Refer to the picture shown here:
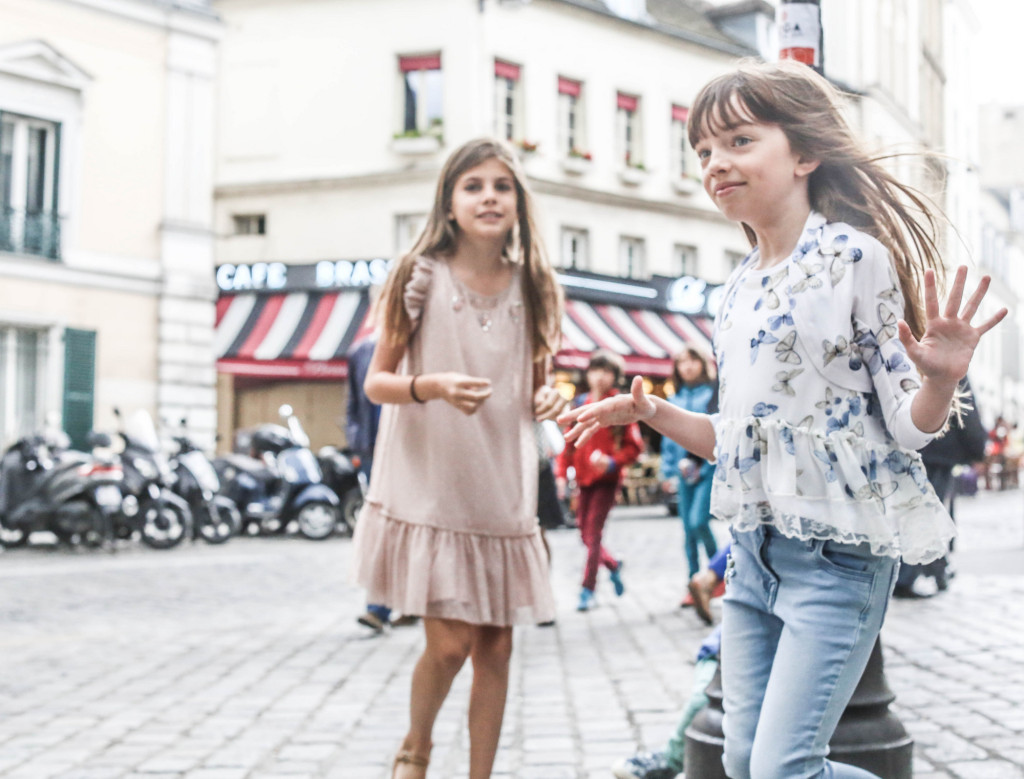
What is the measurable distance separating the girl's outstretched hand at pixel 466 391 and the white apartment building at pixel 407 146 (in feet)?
65.3

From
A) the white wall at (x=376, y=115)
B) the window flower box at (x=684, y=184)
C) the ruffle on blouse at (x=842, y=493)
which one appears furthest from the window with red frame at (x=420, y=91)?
the ruffle on blouse at (x=842, y=493)

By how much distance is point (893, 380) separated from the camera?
7.38ft

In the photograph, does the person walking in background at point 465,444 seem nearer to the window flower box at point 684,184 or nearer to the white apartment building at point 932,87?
the white apartment building at point 932,87

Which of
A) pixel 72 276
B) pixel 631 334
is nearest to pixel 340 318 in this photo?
pixel 72 276

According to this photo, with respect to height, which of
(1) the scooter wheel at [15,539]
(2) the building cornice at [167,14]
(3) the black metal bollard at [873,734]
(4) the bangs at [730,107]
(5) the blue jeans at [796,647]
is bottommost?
(1) the scooter wheel at [15,539]

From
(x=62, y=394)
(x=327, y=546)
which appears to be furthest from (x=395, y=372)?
(x=62, y=394)

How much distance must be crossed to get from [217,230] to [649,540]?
15107mm

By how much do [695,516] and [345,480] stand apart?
7.94 m

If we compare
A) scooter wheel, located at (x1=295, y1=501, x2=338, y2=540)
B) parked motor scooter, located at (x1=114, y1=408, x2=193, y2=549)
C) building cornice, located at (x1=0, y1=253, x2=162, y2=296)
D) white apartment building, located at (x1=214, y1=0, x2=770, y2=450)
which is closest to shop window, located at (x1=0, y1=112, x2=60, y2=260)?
building cornice, located at (x1=0, y1=253, x2=162, y2=296)

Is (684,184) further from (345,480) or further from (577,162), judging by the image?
(345,480)

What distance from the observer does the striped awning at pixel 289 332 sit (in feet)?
72.7

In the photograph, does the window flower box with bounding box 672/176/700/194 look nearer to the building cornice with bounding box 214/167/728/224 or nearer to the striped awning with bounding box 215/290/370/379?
the building cornice with bounding box 214/167/728/224

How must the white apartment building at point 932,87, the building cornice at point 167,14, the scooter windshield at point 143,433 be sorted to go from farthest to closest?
the white apartment building at point 932,87
the building cornice at point 167,14
the scooter windshield at point 143,433

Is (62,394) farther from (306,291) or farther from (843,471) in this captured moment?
(843,471)
